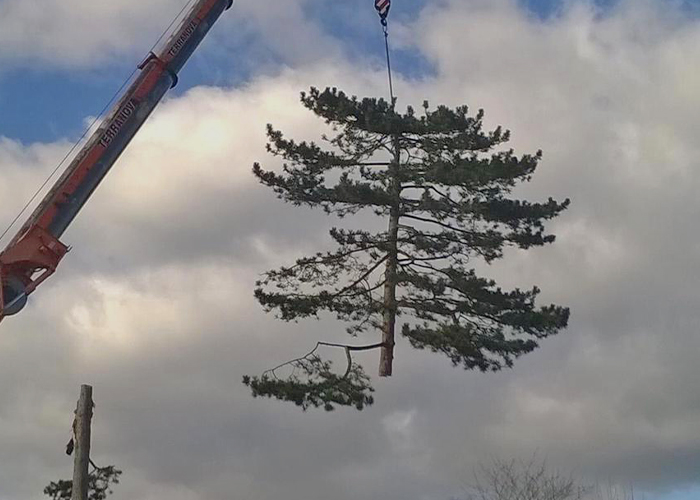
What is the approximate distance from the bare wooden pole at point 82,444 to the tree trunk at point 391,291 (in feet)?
37.9

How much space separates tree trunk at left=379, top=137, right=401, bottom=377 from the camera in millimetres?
27359

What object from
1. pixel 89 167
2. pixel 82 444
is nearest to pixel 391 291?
pixel 89 167

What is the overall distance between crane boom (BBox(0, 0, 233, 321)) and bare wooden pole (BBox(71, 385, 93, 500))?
483cm

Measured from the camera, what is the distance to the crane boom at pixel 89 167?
21469mm

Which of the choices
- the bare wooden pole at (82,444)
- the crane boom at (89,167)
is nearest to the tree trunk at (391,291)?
the crane boom at (89,167)

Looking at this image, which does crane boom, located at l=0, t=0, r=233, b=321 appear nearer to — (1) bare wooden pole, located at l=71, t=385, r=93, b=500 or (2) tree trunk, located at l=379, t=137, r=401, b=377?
(1) bare wooden pole, located at l=71, t=385, r=93, b=500

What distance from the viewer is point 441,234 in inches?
1094

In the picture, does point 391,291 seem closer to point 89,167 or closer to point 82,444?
point 89,167

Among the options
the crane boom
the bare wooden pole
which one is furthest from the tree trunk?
the bare wooden pole

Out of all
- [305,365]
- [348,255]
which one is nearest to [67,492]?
[305,365]

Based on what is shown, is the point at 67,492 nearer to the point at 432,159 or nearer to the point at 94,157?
the point at 94,157

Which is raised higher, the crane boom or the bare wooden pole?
the crane boom

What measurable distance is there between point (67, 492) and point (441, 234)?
37.1 ft

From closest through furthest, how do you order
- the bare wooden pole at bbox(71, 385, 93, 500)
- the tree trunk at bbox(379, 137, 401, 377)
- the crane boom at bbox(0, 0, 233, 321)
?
the bare wooden pole at bbox(71, 385, 93, 500) < the crane boom at bbox(0, 0, 233, 321) < the tree trunk at bbox(379, 137, 401, 377)
